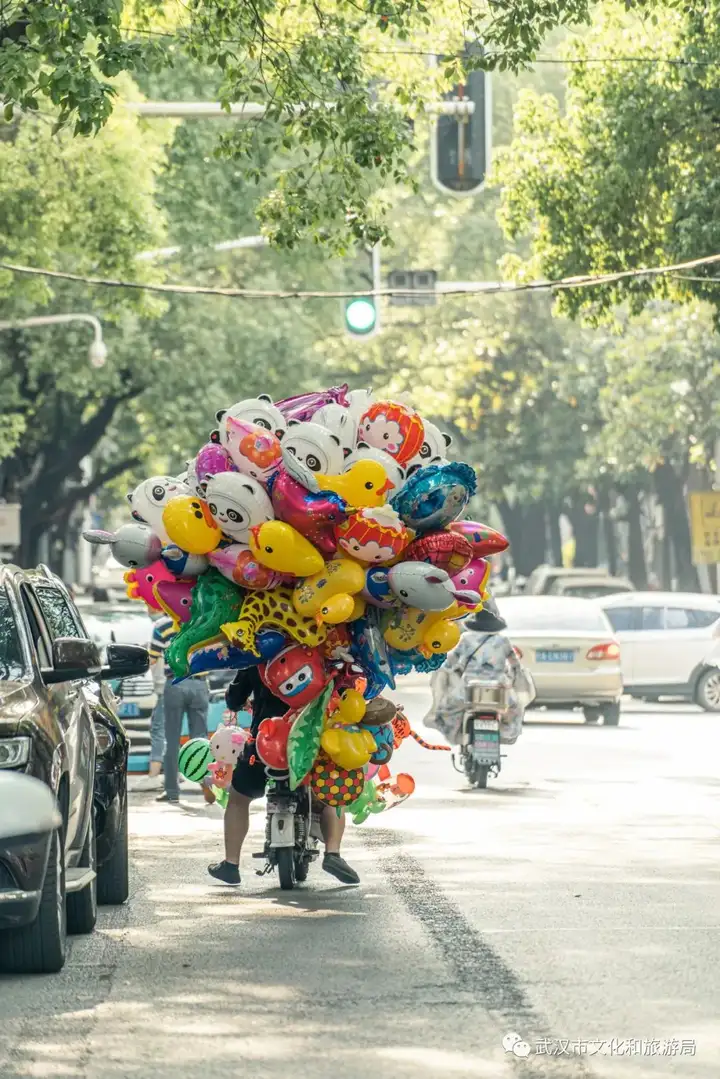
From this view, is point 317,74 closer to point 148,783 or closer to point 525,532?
point 148,783

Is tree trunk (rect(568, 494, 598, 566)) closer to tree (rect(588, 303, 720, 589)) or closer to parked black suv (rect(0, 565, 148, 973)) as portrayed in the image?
tree (rect(588, 303, 720, 589))

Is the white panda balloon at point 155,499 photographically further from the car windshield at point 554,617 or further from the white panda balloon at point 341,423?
the car windshield at point 554,617

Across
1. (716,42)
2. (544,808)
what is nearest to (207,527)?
(544,808)

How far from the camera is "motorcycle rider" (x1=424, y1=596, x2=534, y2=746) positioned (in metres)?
18.3

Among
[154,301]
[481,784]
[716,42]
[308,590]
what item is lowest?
[481,784]

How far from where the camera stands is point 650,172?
26.8 m

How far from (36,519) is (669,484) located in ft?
59.7

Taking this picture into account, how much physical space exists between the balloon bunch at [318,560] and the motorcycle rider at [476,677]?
6616mm

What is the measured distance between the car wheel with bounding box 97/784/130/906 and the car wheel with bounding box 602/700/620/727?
55.0 feet

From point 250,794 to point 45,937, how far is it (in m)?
2.90

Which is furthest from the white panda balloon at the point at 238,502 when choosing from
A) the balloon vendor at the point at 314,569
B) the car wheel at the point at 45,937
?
the car wheel at the point at 45,937

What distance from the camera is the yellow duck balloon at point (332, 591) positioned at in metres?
10.9

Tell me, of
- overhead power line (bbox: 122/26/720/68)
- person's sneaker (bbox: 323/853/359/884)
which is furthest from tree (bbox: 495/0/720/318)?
person's sneaker (bbox: 323/853/359/884)

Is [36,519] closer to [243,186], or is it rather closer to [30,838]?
[243,186]
